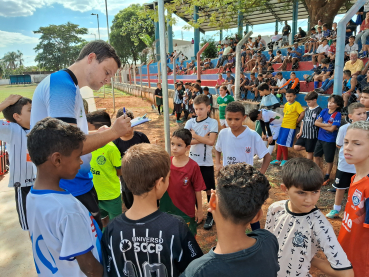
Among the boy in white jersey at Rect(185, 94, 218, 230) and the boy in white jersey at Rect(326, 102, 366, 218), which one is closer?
the boy in white jersey at Rect(326, 102, 366, 218)

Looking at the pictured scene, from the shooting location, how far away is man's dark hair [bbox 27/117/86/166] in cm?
129

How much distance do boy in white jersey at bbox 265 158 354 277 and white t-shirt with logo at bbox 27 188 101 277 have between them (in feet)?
4.09

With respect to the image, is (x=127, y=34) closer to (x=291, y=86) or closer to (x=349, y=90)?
(x=291, y=86)

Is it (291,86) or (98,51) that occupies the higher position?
(98,51)

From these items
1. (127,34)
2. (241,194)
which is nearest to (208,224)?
(241,194)

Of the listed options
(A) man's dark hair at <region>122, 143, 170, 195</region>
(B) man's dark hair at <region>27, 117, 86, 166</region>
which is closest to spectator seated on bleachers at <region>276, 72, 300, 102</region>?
(A) man's dark hair at <region>122, 143, 170, 195</region>

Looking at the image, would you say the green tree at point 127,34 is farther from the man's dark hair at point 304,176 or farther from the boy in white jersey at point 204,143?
the man's dark hair at point 304,176

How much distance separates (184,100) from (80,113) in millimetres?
9533

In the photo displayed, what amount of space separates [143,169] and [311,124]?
454 centimetres

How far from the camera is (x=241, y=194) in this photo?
1.13 meters

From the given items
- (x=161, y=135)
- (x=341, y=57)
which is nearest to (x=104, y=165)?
(x=341, y=57)

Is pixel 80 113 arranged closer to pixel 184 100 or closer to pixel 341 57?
pixel 341 57

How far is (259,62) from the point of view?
10766mm

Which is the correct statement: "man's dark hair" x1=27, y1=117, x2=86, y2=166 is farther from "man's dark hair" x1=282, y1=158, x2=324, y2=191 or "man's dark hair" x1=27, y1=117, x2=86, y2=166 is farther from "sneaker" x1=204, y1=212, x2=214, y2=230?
"sneaker" x1=204, y1=212, x2=214, y2=230
